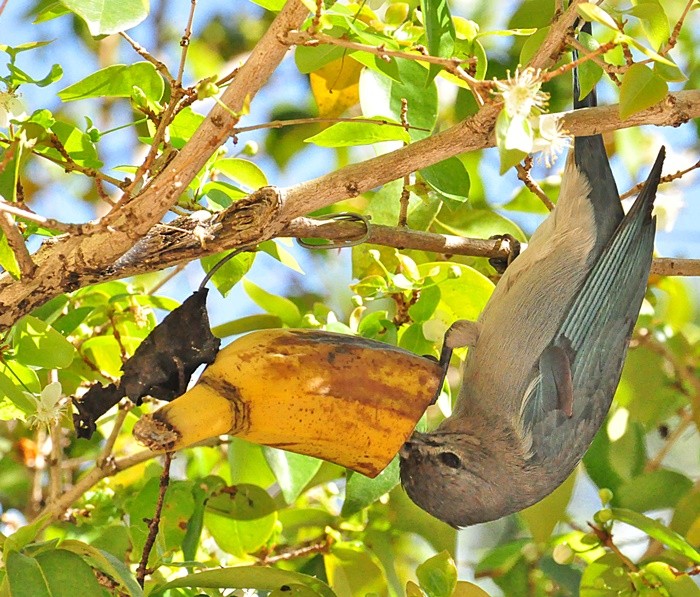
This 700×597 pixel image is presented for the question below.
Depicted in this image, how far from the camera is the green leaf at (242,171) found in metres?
1.92

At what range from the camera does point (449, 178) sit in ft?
6.07

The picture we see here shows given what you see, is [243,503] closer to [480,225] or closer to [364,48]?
[480,225]

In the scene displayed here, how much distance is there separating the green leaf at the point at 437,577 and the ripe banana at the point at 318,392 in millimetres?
217

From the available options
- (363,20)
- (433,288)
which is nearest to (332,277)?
(433,288)

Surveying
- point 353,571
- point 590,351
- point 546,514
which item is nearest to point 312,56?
point 590,351

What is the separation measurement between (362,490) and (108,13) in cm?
101

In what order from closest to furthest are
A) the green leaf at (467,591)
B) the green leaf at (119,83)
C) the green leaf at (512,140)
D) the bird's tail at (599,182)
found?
the green leaf at (512,140), the green leaf at (119,83), the green leaf at (467,591), the bird's tail at (599,182)

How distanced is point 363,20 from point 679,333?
1.43 m

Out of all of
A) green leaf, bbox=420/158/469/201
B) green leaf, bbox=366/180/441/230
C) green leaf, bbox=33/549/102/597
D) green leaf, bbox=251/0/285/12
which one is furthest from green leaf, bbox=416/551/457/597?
green leaf, bbox=251/0/285/12

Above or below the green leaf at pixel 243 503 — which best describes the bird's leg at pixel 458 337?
above

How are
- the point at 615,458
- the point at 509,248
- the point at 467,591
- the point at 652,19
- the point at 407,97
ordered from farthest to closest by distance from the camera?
the point at 615,458, the point at 509,248, the point at 407,97, the point at 467,591, the point at 652,19

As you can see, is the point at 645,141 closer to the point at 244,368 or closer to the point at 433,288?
the point at 433,288

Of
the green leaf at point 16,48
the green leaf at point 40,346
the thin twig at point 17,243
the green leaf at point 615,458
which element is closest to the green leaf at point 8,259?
the thin twig at point 17,243

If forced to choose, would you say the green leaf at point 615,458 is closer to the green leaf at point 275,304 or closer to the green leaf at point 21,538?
the green leaf at point 275,304
